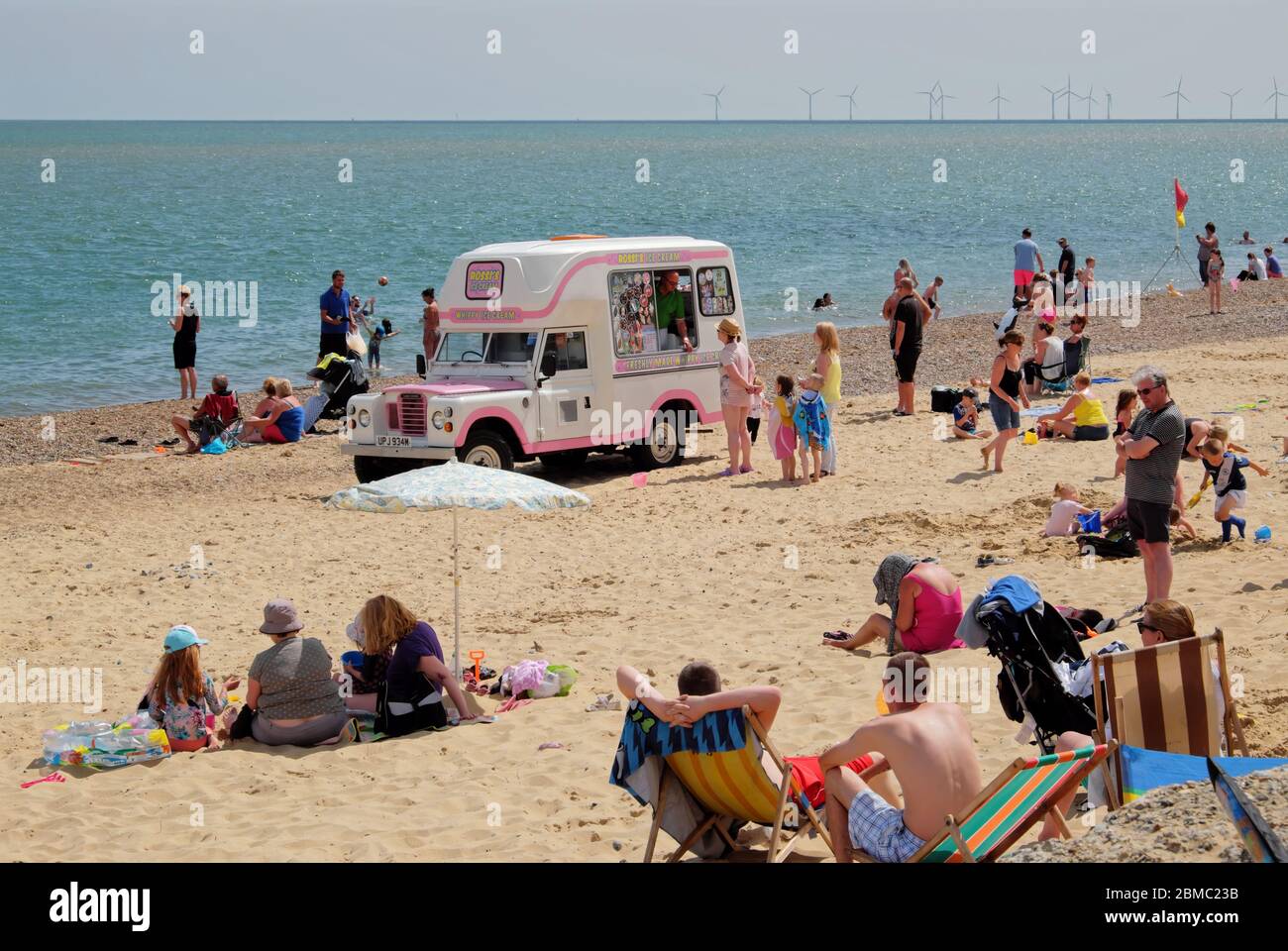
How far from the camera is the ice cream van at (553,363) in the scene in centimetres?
1439

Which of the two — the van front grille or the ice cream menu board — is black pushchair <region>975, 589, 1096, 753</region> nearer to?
the van front grille

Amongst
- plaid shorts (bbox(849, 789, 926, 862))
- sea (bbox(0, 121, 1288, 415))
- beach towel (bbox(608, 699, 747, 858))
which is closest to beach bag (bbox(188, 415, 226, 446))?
sea (bbox(0, 121, 1288, 415))

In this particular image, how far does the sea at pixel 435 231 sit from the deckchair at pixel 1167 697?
1889 cm

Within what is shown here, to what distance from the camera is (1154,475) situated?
8.77 metres

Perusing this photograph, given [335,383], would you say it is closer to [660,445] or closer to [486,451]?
[660,445]

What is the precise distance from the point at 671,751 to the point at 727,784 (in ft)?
0.90

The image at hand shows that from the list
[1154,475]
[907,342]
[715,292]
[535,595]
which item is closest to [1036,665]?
[1154,475]

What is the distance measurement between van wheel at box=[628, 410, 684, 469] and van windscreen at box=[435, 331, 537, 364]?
174 centimetres

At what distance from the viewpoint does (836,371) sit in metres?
15.3

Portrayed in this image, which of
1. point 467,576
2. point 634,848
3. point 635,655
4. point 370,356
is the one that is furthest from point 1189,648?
point 370,356

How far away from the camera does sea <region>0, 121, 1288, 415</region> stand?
3300 cm

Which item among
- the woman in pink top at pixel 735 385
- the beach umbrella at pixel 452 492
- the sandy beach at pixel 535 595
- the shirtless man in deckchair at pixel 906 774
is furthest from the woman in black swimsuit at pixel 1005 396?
the shirtless man in deckchair at pixel 906 774

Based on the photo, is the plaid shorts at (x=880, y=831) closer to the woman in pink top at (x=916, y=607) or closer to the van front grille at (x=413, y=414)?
the woman in pink top at (x=916, y=607)

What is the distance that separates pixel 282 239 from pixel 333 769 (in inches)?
2307
